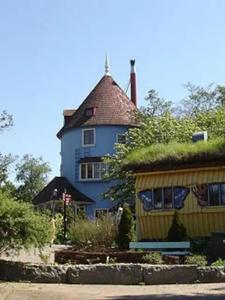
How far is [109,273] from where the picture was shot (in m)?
13.3

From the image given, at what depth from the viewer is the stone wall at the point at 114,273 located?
13.2 meters

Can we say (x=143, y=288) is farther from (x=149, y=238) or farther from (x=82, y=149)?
(x=82, y=149)

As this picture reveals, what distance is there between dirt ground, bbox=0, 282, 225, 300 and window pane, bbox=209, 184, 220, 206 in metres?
8.13

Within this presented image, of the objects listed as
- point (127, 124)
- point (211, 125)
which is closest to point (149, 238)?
point (211, 125)

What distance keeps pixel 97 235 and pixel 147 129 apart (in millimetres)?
16367

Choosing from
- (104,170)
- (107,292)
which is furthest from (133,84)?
(107,292)

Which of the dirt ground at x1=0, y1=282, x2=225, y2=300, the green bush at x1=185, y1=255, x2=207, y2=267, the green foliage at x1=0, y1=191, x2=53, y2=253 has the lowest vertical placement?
the dirt ground at x1=0, y1=282, x2=225, y2=300

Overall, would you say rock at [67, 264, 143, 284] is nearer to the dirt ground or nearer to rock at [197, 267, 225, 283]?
the dirt ground

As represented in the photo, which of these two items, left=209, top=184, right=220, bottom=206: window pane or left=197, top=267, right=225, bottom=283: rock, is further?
left=209, top=184, right=220, bottom=206: window pane

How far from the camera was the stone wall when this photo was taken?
518 inches

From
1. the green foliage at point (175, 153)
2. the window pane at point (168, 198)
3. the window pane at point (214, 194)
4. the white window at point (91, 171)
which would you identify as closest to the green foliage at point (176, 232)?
the window pane at point (168, 198)

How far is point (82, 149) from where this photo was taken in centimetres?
5050

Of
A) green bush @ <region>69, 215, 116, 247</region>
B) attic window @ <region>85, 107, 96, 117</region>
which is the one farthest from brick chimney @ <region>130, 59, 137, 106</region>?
green bush @ <region>69, 215, 116, 247</region>

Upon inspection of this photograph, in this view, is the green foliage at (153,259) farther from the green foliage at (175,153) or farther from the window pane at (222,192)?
the green foliage at (175,153)
